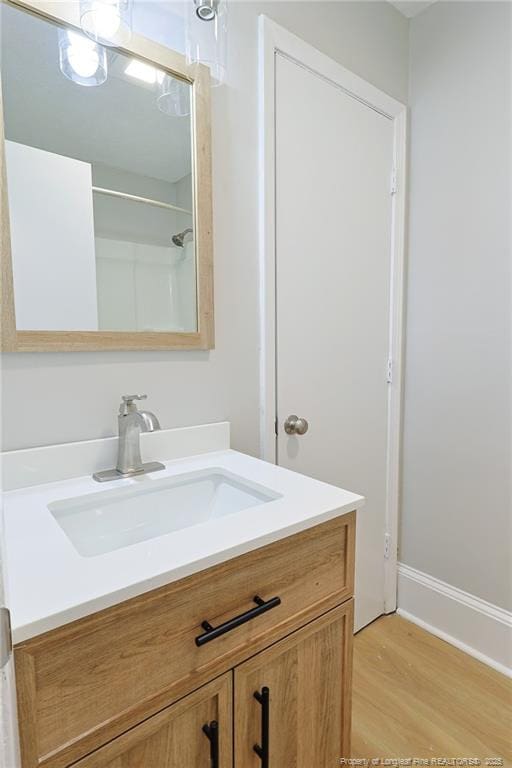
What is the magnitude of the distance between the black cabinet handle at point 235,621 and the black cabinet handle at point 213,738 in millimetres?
162

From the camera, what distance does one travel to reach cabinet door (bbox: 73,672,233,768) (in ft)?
2.01

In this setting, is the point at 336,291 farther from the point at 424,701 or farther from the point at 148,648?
the point at 424,701

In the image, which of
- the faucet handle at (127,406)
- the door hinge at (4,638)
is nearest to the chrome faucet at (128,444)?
the faucet handle at (127,406)

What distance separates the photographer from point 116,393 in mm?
1078

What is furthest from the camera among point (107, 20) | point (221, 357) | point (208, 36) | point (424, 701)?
point (424, 701)

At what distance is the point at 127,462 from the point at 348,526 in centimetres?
54

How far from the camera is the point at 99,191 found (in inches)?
40.8

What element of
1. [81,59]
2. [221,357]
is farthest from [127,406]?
[81,59]

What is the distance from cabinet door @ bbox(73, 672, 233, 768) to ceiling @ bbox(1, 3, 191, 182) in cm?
115

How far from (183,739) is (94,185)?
1.16 m

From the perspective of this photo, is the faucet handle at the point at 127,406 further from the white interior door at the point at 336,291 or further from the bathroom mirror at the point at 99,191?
the white interior door at the point at 336,291

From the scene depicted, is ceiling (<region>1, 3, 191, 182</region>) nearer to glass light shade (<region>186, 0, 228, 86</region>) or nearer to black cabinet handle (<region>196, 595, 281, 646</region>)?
glass light shade (<region>186, 0, 228, 86</region>)

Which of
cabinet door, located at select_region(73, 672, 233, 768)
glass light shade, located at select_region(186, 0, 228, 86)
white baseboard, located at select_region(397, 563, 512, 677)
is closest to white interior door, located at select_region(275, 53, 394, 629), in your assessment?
white baseboard, located at select_region(397, 563, 512, 677)

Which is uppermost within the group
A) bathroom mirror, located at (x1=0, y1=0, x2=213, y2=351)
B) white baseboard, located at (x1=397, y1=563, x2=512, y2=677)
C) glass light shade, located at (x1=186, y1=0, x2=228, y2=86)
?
glass light shade, located at (x1=186, y1=0, x2=228, y2=86)
